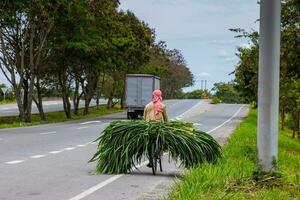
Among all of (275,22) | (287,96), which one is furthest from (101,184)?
(287,96)

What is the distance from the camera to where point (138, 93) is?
49.8 metres

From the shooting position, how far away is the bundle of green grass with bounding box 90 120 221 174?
13.3m

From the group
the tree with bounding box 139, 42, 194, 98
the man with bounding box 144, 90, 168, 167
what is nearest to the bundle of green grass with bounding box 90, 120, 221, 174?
the man with bounding box 144, 90, 168, 167

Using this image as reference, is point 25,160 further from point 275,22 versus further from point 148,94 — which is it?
point 148,94

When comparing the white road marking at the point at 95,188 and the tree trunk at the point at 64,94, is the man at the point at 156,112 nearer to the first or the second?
the white road marking at the point at 95,188

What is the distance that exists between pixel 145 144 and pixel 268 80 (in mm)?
3453

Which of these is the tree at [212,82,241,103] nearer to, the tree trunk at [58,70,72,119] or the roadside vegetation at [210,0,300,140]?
the tree trunk at [58,70,72,119]

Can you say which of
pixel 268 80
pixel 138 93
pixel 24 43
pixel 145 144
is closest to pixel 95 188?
pixel 145 144

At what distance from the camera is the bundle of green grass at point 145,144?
43.6 feet

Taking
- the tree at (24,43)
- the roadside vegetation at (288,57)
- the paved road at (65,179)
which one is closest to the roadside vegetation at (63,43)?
the tree at (24,43)

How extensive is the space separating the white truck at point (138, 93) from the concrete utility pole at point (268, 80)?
3838 centimetres

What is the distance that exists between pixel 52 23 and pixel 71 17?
9.16 feet

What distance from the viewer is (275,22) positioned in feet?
35.4

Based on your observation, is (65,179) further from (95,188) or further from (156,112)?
(156,112)
